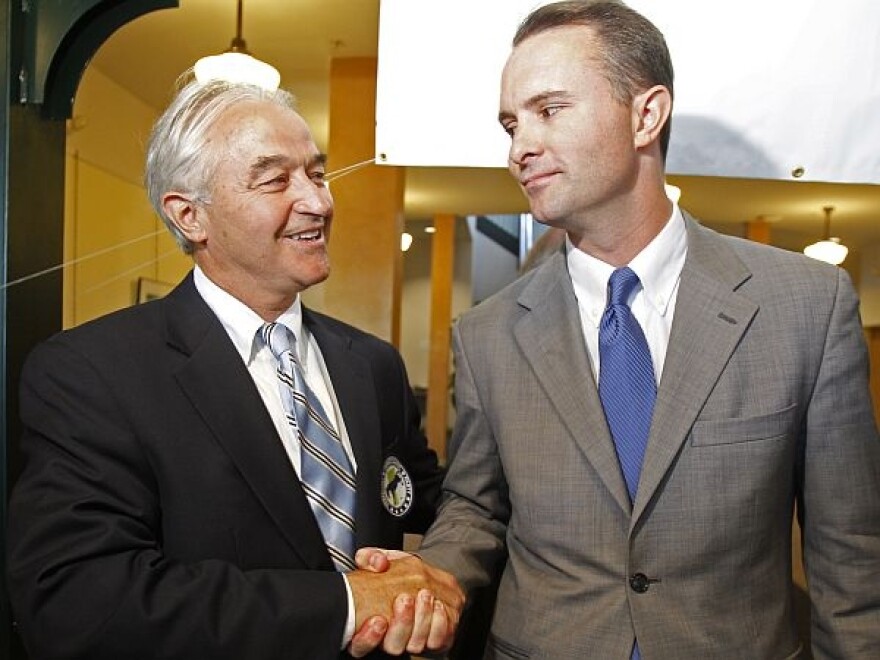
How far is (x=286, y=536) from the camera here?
1355mm

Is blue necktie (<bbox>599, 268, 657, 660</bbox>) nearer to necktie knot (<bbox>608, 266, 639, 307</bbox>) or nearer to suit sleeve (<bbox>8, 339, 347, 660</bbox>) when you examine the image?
necktie knot (<bbox>608, 266, 639, 307</bbox>)

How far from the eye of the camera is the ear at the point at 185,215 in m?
1.58

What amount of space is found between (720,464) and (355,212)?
172 inches

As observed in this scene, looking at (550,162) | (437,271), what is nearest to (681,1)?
(550,162)

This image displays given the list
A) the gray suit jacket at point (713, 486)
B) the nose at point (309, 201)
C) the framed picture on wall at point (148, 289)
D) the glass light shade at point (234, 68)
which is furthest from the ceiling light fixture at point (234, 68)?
the framed picture on wall at point (148, 289)

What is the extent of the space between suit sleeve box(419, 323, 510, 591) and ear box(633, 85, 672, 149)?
0.47 metres

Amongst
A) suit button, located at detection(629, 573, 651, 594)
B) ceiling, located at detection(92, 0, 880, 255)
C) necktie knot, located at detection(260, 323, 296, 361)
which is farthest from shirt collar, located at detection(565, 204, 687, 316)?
ceiling, located at detection(92, 0, 880, 255)

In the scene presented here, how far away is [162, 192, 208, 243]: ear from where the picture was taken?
5.19 ft

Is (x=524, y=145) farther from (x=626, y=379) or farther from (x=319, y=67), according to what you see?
(x=319, y=67)

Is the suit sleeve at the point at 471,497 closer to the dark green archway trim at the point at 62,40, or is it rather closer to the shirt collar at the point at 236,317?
the shirt collar at the point at 236,317

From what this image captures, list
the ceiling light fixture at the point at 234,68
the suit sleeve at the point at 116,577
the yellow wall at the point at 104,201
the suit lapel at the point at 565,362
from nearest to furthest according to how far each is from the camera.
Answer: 1. the suit sleeve at the point at 116,577
2. the suit lapel at the point at 565,362
3. the ceiling light fixture at the point at 234,68
4. the yellow wall at the point at 104,201

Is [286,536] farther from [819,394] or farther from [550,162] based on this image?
[819,394]

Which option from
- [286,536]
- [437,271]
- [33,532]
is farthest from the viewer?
[437,271]

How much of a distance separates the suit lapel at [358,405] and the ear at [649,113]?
2.20 feet
